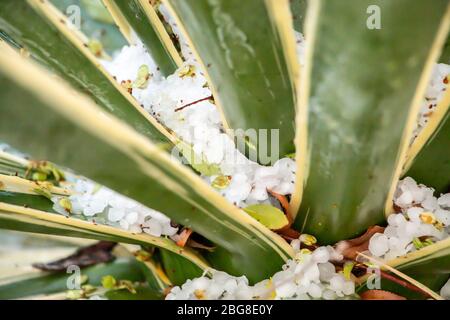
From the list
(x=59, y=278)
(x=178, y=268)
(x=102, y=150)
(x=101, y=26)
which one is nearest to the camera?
(x=102, y=150)

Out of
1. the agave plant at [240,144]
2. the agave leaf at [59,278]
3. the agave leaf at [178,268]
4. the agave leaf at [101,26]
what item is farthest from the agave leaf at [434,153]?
the agave leaf at [101,26]

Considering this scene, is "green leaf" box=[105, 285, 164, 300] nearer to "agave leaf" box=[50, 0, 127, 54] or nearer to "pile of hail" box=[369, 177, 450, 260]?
"pile of hail" box=[369, 177, 450, 260]

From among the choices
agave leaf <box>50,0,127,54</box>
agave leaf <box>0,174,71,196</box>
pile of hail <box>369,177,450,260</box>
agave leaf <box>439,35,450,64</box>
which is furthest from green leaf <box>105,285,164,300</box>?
agave leaf <box>50,0,127,54</box>

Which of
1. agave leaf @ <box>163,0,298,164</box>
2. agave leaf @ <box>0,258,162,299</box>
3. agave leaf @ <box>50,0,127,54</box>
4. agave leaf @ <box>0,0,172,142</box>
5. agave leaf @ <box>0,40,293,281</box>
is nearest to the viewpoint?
agave leaf @ <box>0,40,293,281</box>

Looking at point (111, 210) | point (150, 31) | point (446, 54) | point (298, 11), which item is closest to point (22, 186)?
point (111, 210)

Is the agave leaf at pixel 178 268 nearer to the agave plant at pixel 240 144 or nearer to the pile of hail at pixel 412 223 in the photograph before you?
the agave plant at pixel 240 144

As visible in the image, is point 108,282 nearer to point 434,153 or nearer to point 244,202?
point 244,202
